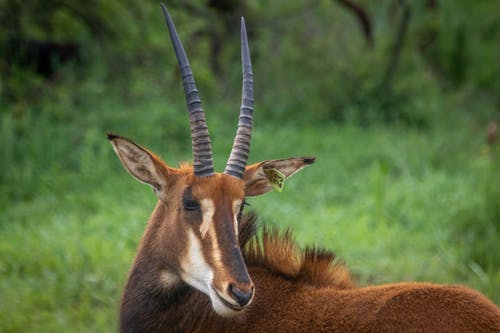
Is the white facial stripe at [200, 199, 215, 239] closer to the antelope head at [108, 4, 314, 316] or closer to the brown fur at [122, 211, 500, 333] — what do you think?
the antelope head at [108, 4, 314, 316]

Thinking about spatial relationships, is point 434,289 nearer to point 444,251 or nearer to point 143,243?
point 143,243

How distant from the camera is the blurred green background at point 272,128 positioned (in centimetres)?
667

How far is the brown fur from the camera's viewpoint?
150 inches

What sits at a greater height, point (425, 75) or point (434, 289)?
point (434, 289)

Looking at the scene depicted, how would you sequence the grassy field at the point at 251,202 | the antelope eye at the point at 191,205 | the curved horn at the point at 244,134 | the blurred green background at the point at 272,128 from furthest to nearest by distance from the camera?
the blurred green background at the point at 272,128
the grassy field at the point at 251,202
the curved horn at the point at 244,134
the antelope eye at the point at 191,205

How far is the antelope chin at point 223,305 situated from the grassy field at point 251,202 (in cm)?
190

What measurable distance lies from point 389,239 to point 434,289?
3.38 meters

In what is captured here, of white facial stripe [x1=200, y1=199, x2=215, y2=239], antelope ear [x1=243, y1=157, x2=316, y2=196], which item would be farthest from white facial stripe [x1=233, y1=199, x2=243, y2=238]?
antelope ear [x1=243, y1=157, x2=316, y2=196]

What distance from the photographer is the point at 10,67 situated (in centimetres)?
957

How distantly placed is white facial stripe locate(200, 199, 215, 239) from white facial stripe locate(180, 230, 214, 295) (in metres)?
0.07

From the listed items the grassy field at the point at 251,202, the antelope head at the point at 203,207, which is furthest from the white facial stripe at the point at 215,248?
the grassy field at the point at 251,202

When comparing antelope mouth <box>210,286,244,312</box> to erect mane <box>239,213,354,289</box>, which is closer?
antelope mouth <box>210,286,244,312</box>

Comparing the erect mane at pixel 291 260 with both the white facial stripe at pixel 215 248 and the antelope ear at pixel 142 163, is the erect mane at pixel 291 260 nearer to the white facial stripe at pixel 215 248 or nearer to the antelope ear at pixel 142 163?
the antelope ear at pixel 142 163

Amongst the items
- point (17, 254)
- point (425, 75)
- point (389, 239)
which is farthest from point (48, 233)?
point (425, 75)
